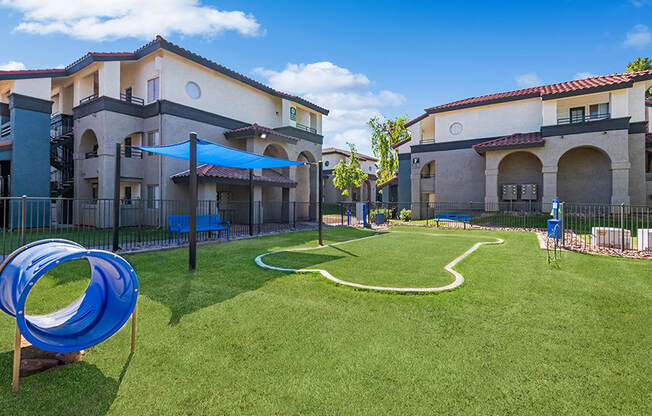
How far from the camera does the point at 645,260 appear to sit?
7.97m

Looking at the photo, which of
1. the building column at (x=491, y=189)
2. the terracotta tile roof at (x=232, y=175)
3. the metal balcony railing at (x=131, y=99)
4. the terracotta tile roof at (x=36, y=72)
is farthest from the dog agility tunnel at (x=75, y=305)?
the building column at (x=491, y=189)

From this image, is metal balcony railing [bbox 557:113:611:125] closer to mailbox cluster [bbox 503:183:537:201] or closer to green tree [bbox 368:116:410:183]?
mailbox cluster [bbox 503:183:537:201]

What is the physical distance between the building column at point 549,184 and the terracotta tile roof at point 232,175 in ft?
53.5

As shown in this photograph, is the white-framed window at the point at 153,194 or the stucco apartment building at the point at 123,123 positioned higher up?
the stucco apartment building at the point at 123,123

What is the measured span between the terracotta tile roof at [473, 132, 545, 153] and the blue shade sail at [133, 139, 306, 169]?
53.4ft

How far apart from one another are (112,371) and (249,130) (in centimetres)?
1676

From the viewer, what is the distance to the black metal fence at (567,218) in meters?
10.1

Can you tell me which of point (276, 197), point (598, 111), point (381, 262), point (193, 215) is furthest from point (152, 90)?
point (598, 111)

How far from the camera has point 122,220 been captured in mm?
16188

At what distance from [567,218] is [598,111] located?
28.1ft

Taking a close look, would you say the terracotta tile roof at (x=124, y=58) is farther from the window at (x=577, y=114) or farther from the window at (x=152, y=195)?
the window at (x=577, y=114)

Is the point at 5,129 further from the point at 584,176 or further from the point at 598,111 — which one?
the point at 598,111

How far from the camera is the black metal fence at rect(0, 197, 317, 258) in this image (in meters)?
10.3

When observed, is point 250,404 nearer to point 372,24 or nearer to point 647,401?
point 647,401
